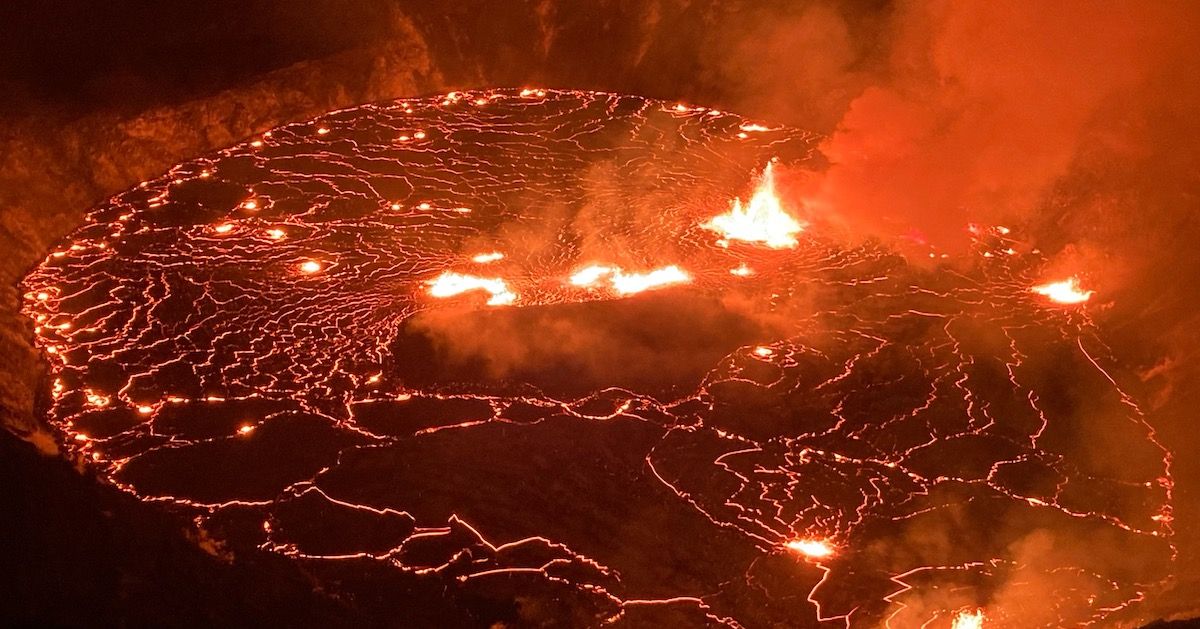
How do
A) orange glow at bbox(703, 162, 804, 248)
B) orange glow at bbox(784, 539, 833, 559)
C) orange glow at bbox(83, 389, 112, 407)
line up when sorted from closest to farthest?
1. orange glow at bbox(784, 539, 833, 559)
2. orange glow at bbox(83, 389, 112, 407)
3. orange glow at bbox(703, 162, 804, 248)

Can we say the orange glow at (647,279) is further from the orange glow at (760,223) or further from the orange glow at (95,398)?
the orange glow at (95,398)

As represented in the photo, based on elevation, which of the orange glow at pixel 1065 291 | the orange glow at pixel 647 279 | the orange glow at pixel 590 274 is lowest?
the orange glow at pixel 1065 291

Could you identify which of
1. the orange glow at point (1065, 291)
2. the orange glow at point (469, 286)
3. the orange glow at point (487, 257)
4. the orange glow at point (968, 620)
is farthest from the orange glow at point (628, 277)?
the orange glow at point (968, 620)

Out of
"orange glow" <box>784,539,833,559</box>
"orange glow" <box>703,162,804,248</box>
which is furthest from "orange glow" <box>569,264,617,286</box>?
"orange glow" <box>784,539,833,559</box>

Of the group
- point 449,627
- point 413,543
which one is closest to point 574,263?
point 413,543

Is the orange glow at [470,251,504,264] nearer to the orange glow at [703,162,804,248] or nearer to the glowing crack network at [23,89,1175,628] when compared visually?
the glowing crack network at [23,89,1175,628]
